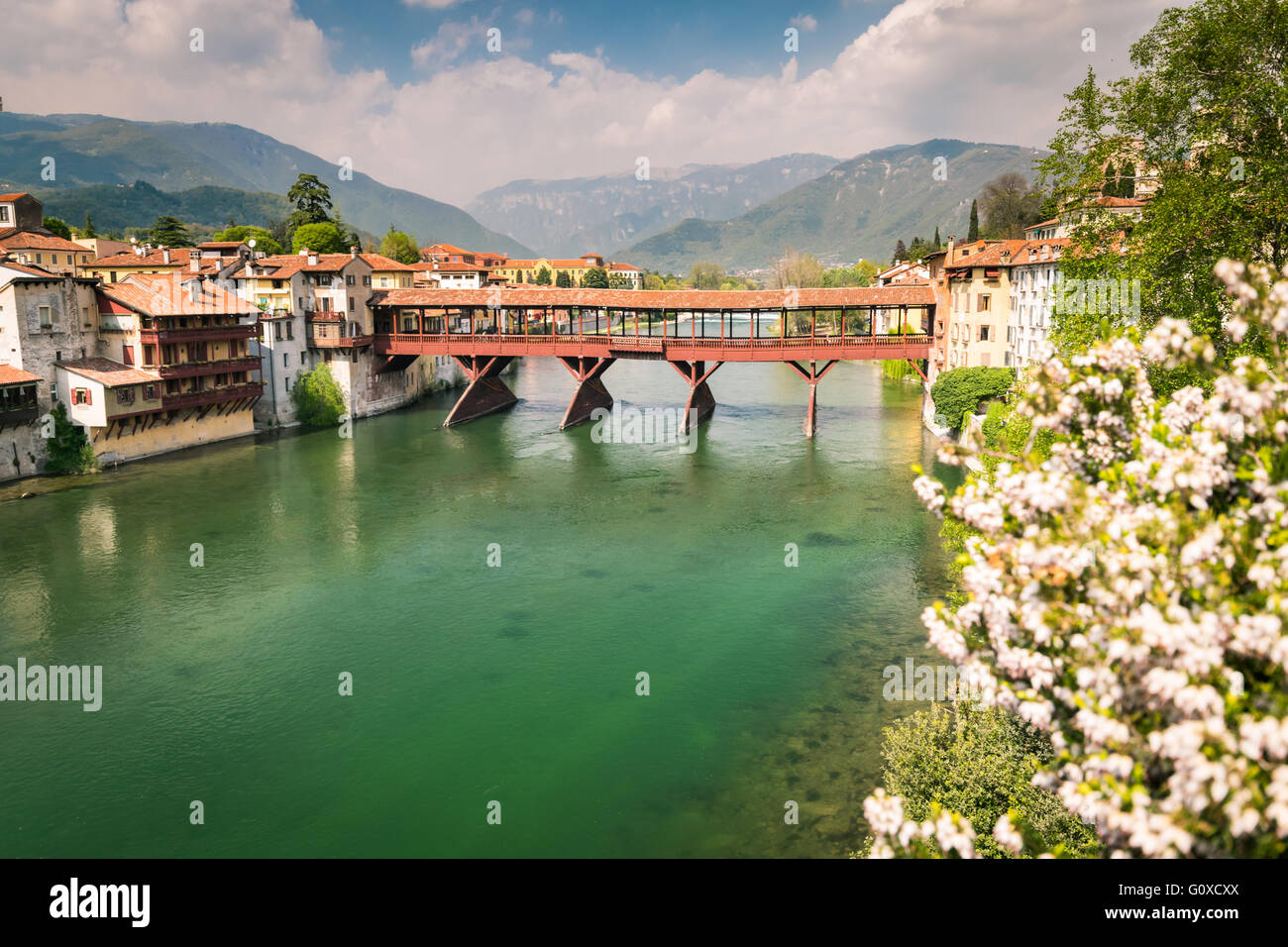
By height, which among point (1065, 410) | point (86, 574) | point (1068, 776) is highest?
point (1065, 410)

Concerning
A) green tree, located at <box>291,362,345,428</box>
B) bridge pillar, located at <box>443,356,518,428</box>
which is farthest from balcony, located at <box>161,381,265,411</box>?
bridge pillar, located at <box>443,356,518,428</box>

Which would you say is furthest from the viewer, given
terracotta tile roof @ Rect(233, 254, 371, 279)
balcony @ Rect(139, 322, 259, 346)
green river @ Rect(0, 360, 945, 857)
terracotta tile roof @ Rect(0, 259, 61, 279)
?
terracotta tile roof @ Rect(233, 254, 371, 279)

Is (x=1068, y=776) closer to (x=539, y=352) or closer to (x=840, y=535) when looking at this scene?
(x=840, y=535)

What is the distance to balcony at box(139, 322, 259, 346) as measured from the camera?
150ft

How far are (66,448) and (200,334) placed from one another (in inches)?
385

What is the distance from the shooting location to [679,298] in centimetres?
5925

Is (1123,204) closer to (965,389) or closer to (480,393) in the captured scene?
(965,389)

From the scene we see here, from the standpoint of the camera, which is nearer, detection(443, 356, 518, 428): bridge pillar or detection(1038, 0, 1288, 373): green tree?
detection(1038, 0, 1288, 373): green tree

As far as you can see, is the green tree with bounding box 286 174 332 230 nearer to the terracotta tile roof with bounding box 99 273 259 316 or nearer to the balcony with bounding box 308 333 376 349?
the balcony with bounding box 308 333 376 349

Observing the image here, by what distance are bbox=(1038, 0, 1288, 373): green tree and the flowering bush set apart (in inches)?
455

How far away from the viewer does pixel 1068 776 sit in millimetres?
7578

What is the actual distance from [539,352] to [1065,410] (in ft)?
169
